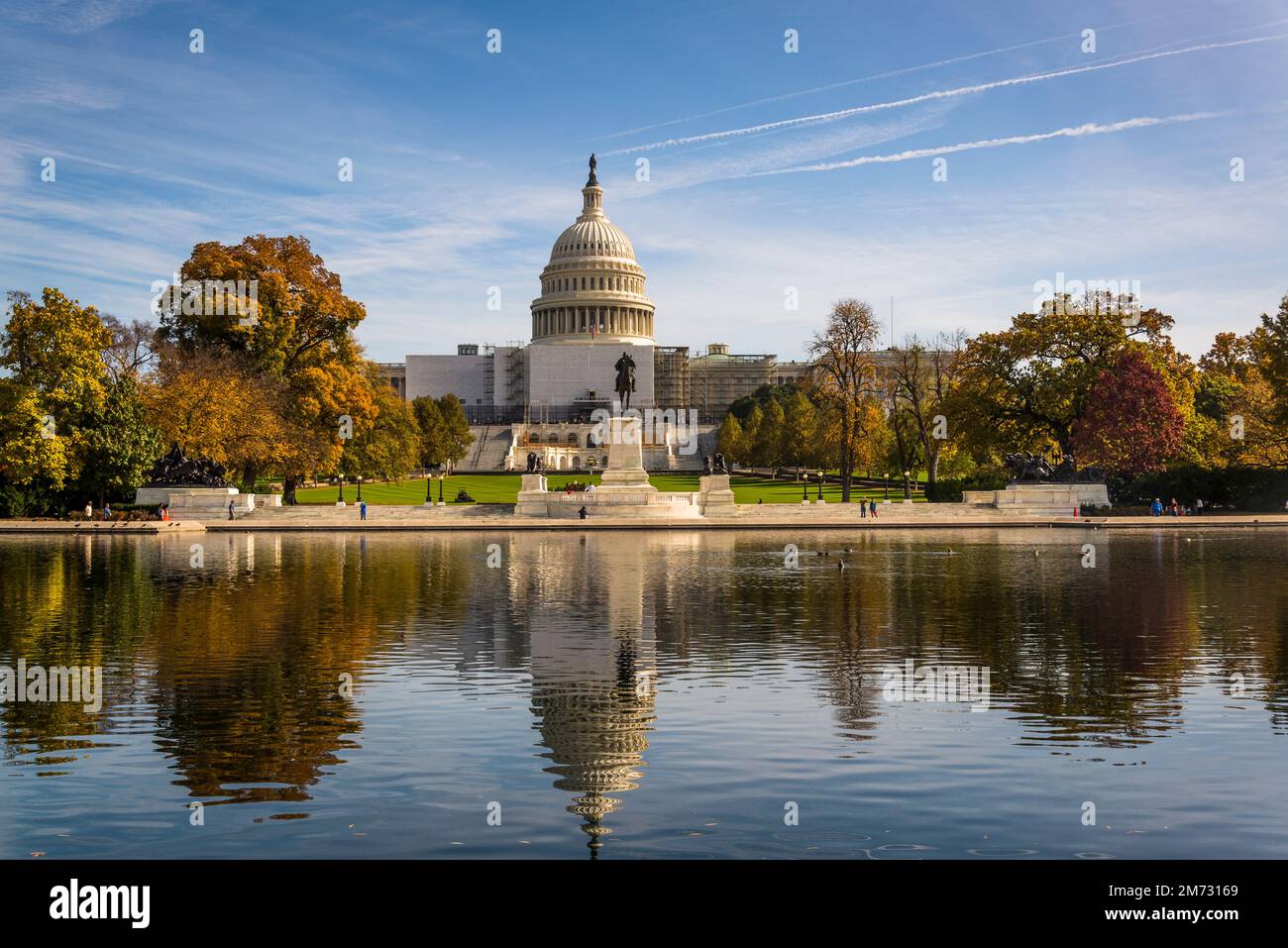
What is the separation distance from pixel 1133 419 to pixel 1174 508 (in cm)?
492

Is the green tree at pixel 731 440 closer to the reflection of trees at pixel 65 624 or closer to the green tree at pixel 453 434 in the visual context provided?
the green tree at pixel 453 434

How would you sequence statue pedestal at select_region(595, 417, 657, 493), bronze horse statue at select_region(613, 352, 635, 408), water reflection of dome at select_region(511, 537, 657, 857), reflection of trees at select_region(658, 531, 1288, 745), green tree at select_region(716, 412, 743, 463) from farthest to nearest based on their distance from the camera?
1. green tree at select_region(716, 412, 743, 463)
2. bronze horse statue at select_region(613, 352, 635, 408)
3. statue pedestal at select_region(595, 417, 657, 493)
4. reflection of trees at select_region(658, 531, 1288, 745)
5. water reflection of dome at select_region(511, 537, 657, 857)

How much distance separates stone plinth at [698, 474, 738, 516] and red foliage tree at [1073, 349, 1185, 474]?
18710mm

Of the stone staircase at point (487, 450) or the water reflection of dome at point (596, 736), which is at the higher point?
the stone staircase at point (487, 450)

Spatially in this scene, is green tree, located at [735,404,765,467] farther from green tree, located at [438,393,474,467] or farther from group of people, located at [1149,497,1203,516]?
group of people, located at [1149,497,1203,516]

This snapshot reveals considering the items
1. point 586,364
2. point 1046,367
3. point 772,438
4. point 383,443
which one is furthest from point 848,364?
point 586,364

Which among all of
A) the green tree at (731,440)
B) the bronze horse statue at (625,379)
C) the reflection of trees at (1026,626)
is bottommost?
the reflection of trees at (1026,626)

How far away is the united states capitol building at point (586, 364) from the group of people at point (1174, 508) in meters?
95.5

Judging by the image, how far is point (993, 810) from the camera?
9297 millimetres

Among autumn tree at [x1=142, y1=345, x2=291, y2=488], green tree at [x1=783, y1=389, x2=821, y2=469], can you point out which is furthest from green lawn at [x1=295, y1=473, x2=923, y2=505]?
autumn tree at [x1=142, y1=345, x2=291, y2=488]

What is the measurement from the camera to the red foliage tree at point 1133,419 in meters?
61.4

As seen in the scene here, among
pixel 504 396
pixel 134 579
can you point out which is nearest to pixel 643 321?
pixel 504 396

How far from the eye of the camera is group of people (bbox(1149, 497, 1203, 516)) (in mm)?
58594

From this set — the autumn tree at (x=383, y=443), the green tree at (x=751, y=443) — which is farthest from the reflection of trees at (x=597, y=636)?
the green tree at (x=751, y=443)
